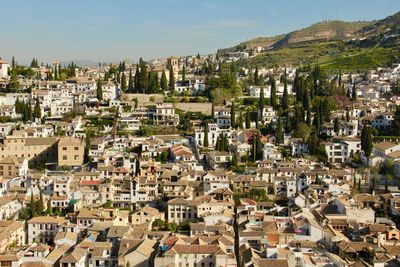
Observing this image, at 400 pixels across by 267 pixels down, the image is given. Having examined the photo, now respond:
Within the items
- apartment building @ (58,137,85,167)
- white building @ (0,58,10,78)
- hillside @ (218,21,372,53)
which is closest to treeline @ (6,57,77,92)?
white building @ (0,58,10,78)

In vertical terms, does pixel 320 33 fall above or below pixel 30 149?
above

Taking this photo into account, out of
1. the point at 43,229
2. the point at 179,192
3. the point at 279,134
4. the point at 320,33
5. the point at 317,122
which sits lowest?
the point at 43,229

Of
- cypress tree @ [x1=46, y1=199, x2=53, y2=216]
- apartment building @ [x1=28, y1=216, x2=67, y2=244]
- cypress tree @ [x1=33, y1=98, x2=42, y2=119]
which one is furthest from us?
cypress tree @ [x1=33, y1=98, x2=42, y2=119]

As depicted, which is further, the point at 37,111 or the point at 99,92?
the point at 99,92

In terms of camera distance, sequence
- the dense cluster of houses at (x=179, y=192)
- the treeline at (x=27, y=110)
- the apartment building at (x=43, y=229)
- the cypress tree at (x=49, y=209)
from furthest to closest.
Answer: the treeline at (x=27, y=110)
the cypress tree at (x=49, y=209)
the apartment building at (x=43, y=229)
the dense cluster of houses at (x=179, y=192)

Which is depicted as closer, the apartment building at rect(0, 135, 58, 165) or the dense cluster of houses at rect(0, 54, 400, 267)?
the dense cluster of houses at rect(0, 54, 400, 267)

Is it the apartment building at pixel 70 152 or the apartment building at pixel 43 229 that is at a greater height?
the apartment building at pixel 70 152

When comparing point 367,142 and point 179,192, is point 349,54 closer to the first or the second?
point 367,142

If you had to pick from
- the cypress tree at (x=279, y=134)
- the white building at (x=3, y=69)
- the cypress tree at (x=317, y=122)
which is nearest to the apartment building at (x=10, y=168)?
the cypress tree at (x=279, y=134)

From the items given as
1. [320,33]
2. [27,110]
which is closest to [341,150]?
[27,110]

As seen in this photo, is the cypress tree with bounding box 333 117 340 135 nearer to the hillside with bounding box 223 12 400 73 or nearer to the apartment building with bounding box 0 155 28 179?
the apartment building with bounding box 0 155 28 179

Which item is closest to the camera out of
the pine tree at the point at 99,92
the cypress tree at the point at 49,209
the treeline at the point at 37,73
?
the cypress tree at the point at 49,209

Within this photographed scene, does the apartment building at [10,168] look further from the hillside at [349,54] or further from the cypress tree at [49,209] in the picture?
the hillside at [349,54]

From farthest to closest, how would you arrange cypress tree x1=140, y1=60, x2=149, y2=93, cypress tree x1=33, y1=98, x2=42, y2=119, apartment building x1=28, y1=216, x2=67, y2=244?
cypress tree x1=140, y1=60, x2=149, y2=93 → cypress tree x1=33, y1=98, x2=42, y2=119 → apartment building x1=28, y1=216, x2=67, y2=244
